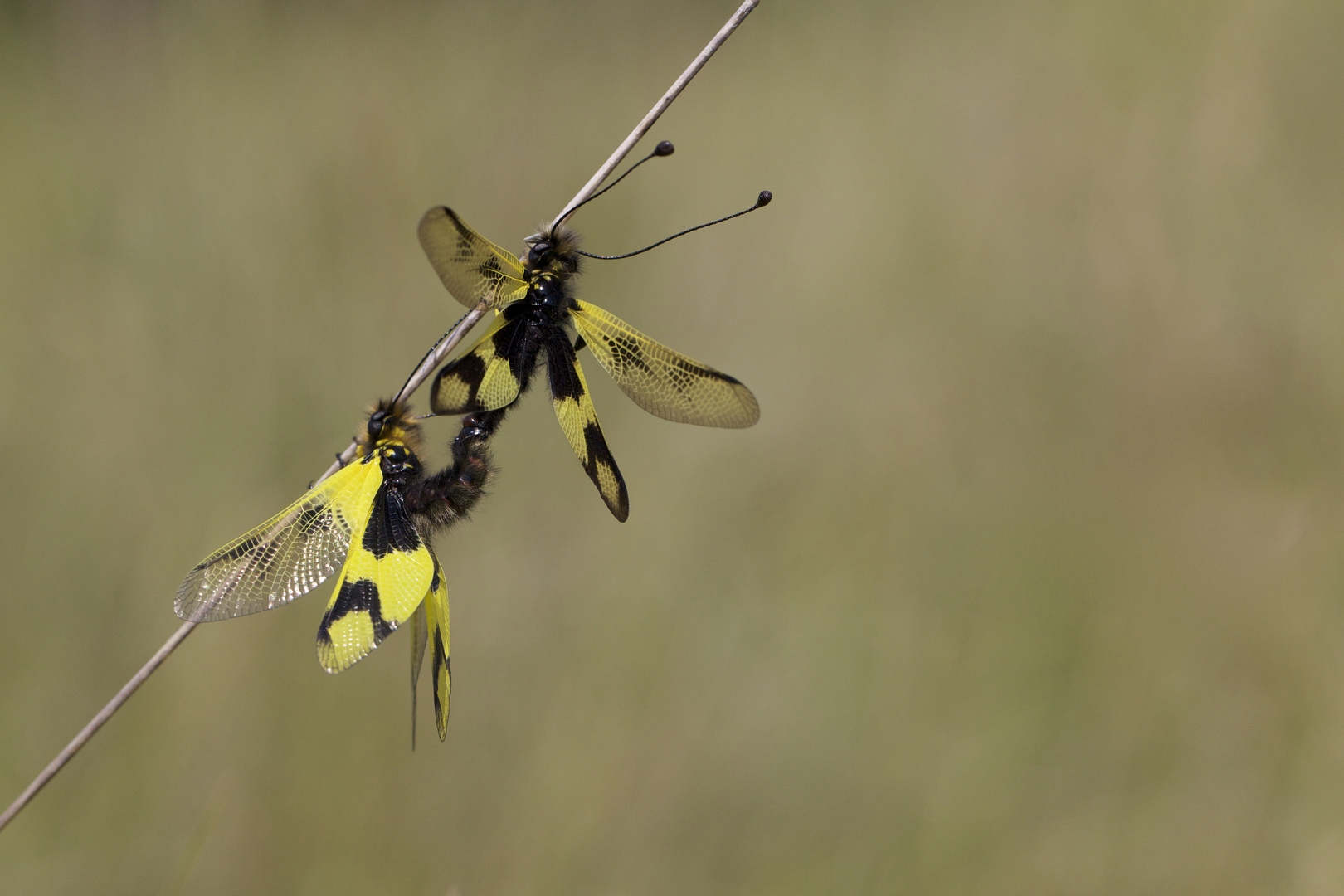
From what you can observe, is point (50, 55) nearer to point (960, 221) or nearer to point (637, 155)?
point (637, 155)

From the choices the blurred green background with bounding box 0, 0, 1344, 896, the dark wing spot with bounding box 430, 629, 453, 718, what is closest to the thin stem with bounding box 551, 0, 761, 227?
the dark wing spot with bounding box 430, 629, 453, 718

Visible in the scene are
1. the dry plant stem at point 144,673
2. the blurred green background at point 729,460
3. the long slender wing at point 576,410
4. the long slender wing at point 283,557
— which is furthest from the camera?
the blurred green background at point 729,460

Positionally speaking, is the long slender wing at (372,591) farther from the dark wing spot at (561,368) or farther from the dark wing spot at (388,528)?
the dark wing spot at (561,368)

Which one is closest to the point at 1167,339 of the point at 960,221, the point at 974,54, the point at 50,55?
the point at 960,221

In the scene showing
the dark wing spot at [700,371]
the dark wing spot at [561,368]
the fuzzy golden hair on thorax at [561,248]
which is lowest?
the dark wing spot at [561,368]

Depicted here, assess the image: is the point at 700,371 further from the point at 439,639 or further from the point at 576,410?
the point at 439,639

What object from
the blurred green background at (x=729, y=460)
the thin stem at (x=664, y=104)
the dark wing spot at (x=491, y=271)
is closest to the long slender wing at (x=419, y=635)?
the dark wing spot at (x=491, y=271)

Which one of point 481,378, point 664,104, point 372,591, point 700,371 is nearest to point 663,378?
point 700,371
